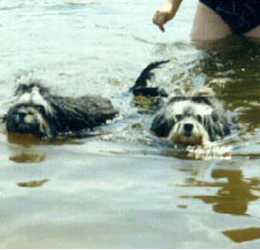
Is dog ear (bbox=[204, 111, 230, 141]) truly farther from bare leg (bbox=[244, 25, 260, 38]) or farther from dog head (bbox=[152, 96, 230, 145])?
bare leg (bbox=[244, 25, 260, 38])

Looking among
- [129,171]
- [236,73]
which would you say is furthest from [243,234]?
[236,73]

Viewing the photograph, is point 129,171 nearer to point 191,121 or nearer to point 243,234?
point 191,121

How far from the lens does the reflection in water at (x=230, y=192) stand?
377 cm

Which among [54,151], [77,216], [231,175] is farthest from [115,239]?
[54,151]

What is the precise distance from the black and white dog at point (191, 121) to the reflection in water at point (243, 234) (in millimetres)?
1491

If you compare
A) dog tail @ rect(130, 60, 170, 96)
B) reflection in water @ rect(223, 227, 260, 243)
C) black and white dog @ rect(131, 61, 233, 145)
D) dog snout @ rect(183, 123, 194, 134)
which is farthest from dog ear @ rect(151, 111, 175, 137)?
reflection in water @ rect(223, 227, 260, 243)

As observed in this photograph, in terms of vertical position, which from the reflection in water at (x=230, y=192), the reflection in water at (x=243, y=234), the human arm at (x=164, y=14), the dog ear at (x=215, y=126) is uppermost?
the human arm at (x=164, y=14)

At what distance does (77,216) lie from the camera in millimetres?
3684

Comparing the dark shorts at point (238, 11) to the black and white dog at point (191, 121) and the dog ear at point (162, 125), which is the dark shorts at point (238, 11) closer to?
the black and white dog at point (191, 121)

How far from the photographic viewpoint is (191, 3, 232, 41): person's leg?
7.85 metres

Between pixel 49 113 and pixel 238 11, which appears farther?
pixel 238 11

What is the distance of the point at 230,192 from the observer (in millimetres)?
4016

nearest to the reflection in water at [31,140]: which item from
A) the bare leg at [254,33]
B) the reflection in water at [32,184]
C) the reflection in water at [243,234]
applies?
the reflection in water at [32,184]

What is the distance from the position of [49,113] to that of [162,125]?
82cm
